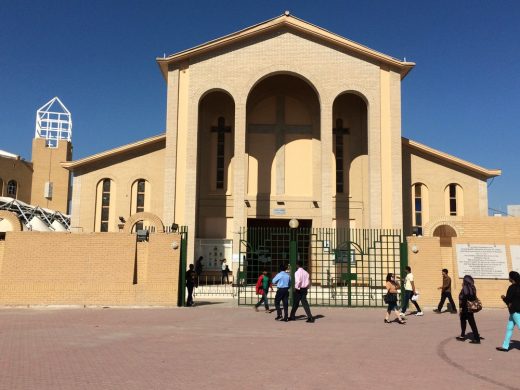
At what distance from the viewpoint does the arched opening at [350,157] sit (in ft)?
85.3

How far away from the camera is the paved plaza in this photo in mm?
6902

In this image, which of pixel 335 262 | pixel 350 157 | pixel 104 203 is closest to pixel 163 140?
pixel 104 203

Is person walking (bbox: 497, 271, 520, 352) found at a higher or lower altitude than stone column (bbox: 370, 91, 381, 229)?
lower

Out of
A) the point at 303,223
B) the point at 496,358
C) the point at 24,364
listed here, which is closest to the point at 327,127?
the point at 303,223

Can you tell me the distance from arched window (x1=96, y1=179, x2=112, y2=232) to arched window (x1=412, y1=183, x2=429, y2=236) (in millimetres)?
16979

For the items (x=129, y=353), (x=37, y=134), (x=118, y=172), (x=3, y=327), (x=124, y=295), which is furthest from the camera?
(x=37, y=134)

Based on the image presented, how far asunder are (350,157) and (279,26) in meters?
8.08

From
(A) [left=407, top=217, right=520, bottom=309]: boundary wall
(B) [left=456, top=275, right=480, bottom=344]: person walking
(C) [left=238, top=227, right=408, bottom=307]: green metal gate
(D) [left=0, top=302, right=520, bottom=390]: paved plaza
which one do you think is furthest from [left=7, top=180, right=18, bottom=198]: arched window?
(B) [left=456, top=275, right=480, bottom=344]: person walking

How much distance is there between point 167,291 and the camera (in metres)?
15.4

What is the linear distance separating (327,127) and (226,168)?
19.6 feet

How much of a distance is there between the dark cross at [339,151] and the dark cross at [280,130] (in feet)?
5.33

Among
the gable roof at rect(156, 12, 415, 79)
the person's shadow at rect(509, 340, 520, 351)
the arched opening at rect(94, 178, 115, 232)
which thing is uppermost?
the gable roof at rect(156, 12, 415, 79)

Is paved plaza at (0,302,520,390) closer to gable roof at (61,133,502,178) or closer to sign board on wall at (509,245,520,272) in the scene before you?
sign board on wall at (509,245,520,272)

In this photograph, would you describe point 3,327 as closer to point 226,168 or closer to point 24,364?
point 24,364
